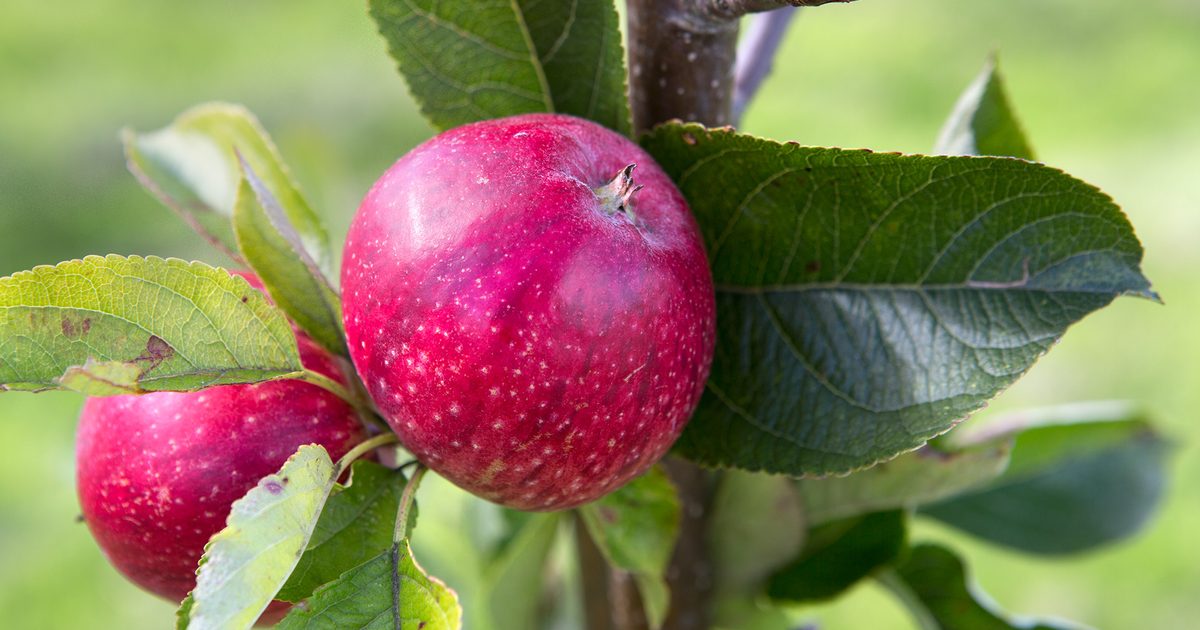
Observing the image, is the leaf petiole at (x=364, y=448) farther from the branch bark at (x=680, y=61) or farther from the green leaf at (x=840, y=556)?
the green leaf at (x=840, y=556)

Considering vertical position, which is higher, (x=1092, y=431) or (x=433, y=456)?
(x=433, y=456)

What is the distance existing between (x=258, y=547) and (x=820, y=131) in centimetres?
346

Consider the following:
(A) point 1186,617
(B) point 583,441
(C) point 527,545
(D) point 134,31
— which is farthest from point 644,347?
(D) point 134,31

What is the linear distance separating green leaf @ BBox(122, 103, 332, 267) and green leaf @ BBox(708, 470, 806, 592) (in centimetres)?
40

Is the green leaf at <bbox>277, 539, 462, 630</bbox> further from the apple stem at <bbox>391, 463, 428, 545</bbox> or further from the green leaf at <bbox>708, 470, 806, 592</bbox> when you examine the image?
the green leaf at <bbox>708, 470, 806, 592</bbox>

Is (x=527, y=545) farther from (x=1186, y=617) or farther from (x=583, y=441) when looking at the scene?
(x=1186, y=617)

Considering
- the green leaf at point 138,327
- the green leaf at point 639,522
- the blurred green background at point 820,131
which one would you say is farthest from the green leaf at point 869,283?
the blurred green background at point 820,131

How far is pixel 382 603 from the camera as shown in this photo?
673 millimetres

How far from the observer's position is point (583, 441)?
0.65m

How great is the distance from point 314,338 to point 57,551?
2.22 metres

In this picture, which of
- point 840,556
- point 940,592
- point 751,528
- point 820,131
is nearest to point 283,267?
point 751,528

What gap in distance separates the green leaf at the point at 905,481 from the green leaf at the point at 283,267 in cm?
46

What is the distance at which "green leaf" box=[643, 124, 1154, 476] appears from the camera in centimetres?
68

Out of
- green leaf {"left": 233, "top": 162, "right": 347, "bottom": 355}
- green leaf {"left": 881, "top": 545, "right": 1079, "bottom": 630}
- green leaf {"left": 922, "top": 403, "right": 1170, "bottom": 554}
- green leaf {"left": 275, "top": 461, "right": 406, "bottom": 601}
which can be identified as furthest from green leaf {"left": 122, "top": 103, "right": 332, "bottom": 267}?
green leaf {"left": 922, "top": 403, "right": 1170, "bottom": 554}
